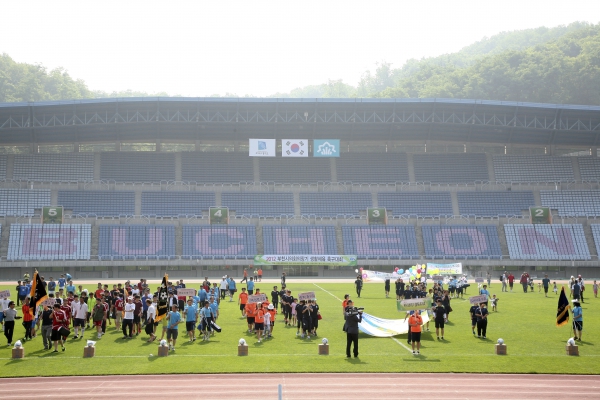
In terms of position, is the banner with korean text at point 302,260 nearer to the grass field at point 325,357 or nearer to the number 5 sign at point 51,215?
Result: the number 5 sign at point 51,215

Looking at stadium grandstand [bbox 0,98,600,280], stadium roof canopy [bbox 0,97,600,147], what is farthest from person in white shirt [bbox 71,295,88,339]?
stadium roof canopy [bbox 0,97,600,147]

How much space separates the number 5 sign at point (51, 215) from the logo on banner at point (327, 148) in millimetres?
30022

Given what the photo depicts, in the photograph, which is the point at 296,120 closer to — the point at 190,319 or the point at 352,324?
the point at 190,319

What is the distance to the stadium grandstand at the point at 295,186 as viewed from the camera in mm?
66188

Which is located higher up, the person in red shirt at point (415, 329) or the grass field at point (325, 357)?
the person in red shirt at point (415, 329)

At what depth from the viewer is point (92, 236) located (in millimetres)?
66250

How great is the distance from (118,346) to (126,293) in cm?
736

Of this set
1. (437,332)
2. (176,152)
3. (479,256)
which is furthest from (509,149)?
(437,332)

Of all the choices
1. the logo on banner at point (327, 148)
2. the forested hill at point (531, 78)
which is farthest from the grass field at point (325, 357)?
the forested hill at point (531, 78)

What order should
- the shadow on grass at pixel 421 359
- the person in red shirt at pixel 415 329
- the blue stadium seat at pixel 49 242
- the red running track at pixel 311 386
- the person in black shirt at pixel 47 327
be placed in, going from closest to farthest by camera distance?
the red running track at pixel 311 386, the shadow on grass at pixel 421 359, the person in red shirt at pixel 415 329, the person in black shirt at pixel 47 327, the blue stadium seat at pixel 49 242

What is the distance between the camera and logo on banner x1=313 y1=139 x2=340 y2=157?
75562mm

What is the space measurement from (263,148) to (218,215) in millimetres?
10254

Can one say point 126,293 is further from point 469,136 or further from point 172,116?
point 469,136

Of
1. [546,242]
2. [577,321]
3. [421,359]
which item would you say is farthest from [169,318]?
[546,242]
